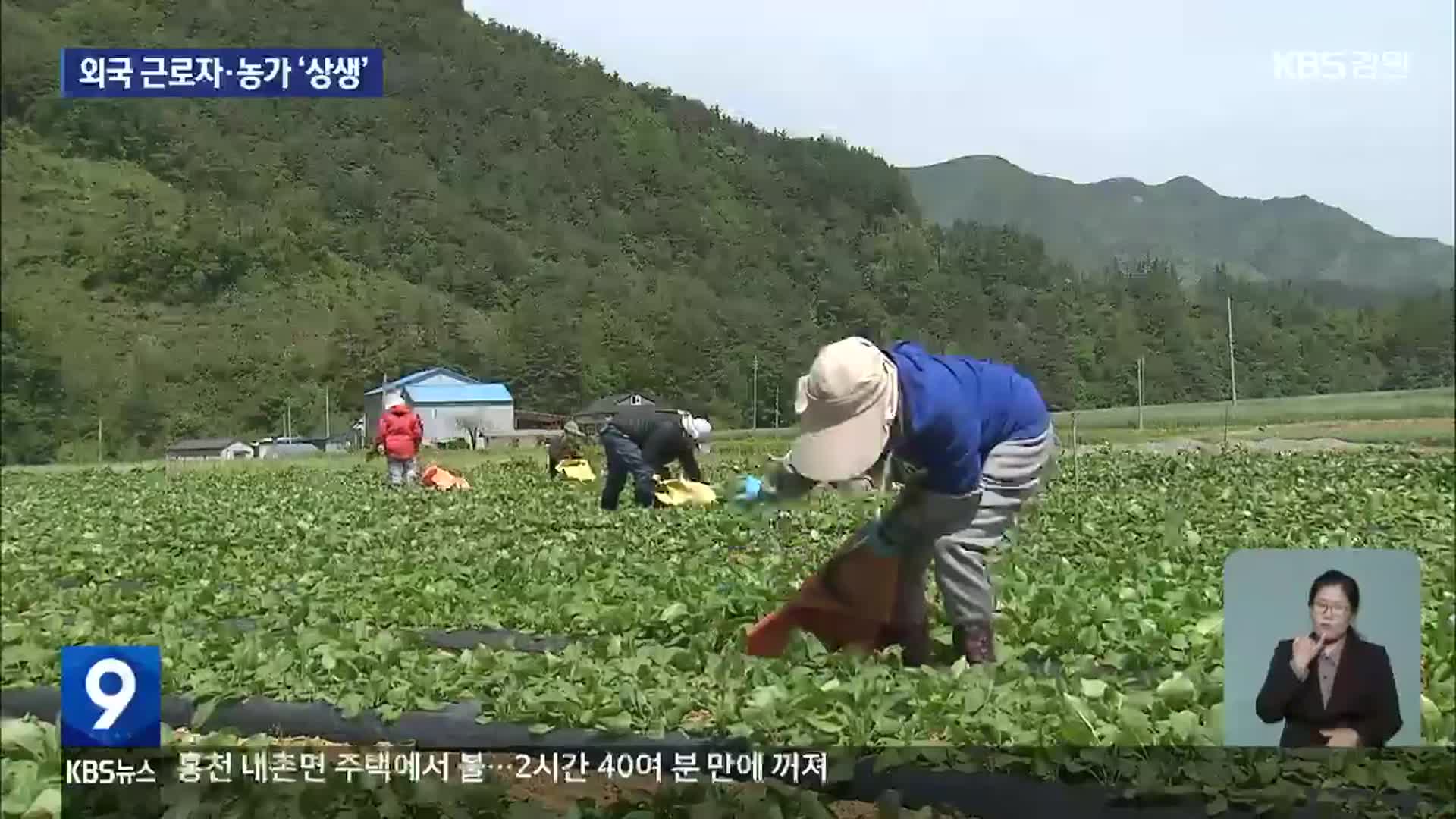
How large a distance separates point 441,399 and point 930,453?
1.35 meters

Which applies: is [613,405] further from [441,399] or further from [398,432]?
[398,432]

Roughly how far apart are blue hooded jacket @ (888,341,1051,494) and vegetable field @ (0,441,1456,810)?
0.25 metres

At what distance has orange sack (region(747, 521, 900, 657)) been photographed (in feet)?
12.3

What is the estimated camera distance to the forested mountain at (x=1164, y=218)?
12.7 feet

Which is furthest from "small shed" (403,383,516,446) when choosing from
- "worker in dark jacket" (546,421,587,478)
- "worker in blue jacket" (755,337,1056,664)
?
"worker in blue jacket" (755,337,1056,664)

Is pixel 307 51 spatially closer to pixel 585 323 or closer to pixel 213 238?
pixel 213 238

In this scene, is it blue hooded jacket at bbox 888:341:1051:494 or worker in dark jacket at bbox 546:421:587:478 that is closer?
blue hooded jacket at bbox 888:341:1051:494

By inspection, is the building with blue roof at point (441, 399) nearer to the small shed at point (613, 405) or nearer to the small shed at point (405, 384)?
the small shed at point (405, 384)

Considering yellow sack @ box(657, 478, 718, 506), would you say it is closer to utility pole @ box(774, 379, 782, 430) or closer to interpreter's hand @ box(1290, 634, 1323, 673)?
utility pole @ box(774, 379, 782, 430)

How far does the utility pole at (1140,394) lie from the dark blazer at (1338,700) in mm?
949

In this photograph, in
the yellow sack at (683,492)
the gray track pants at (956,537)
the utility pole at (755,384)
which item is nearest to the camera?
the gray track pants at (956,537)

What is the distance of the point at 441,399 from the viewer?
3.81 meters

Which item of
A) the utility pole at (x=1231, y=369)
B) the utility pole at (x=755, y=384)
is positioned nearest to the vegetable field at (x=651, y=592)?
the utility pole at (x=755, y=384)

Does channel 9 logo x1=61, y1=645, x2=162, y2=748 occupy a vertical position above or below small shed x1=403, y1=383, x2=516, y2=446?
below
